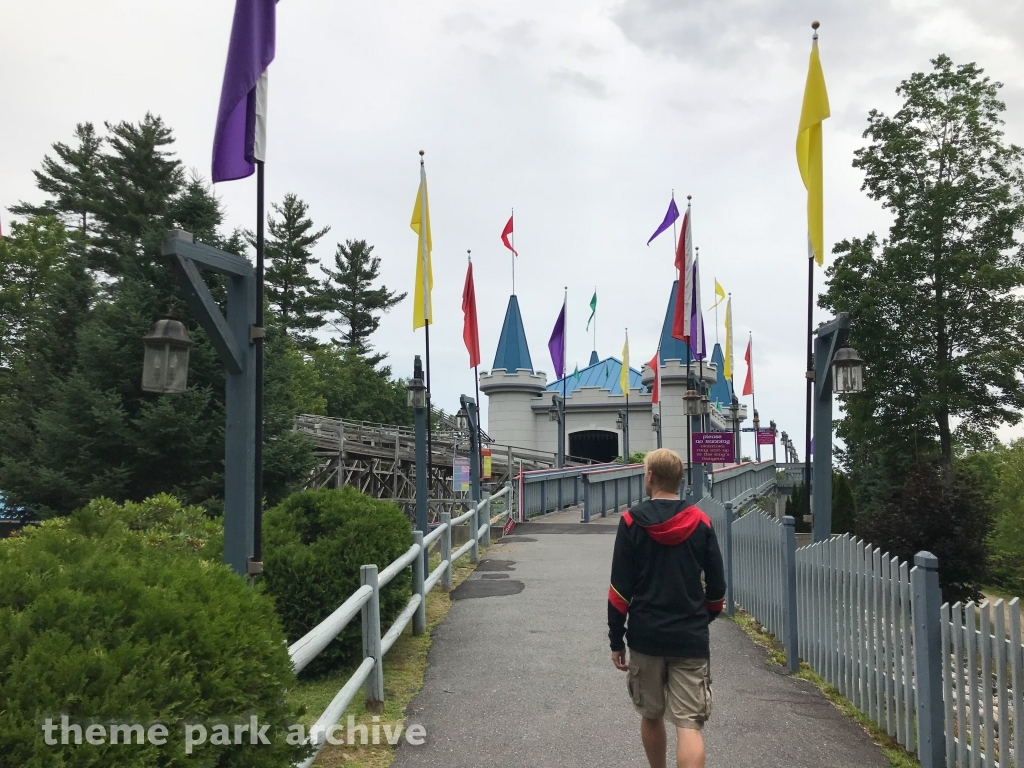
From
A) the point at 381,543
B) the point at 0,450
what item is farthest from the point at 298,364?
the point at 381,543

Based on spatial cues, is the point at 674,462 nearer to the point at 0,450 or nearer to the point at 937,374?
the point at 0,450

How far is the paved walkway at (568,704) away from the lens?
526 cm

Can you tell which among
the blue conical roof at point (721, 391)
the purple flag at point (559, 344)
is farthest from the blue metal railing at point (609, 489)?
the blue conical roof at point (721, 391)

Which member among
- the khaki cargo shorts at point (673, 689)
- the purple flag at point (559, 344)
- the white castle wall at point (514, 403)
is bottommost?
the khaki cargo shorts at point (673, 689)

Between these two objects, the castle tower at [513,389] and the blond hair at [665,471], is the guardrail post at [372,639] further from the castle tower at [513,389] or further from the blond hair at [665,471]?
the castle tower at [513,389]

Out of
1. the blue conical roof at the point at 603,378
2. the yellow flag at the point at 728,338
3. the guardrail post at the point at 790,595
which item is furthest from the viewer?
the blue conical roof at the point at 603,378

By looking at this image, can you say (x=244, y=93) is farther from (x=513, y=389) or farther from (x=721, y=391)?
(x=721, y=391)

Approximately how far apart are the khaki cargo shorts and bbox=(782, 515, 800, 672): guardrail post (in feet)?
12.1

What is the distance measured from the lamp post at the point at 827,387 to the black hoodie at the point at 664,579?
15.2 ft

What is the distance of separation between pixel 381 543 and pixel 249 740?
4.34 m

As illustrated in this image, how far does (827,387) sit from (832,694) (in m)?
3.35

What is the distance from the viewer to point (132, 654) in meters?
2.66

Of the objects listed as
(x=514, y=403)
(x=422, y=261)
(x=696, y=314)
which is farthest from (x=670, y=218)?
(x=514, y=403)

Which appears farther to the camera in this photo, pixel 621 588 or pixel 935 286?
pixel 935 286
